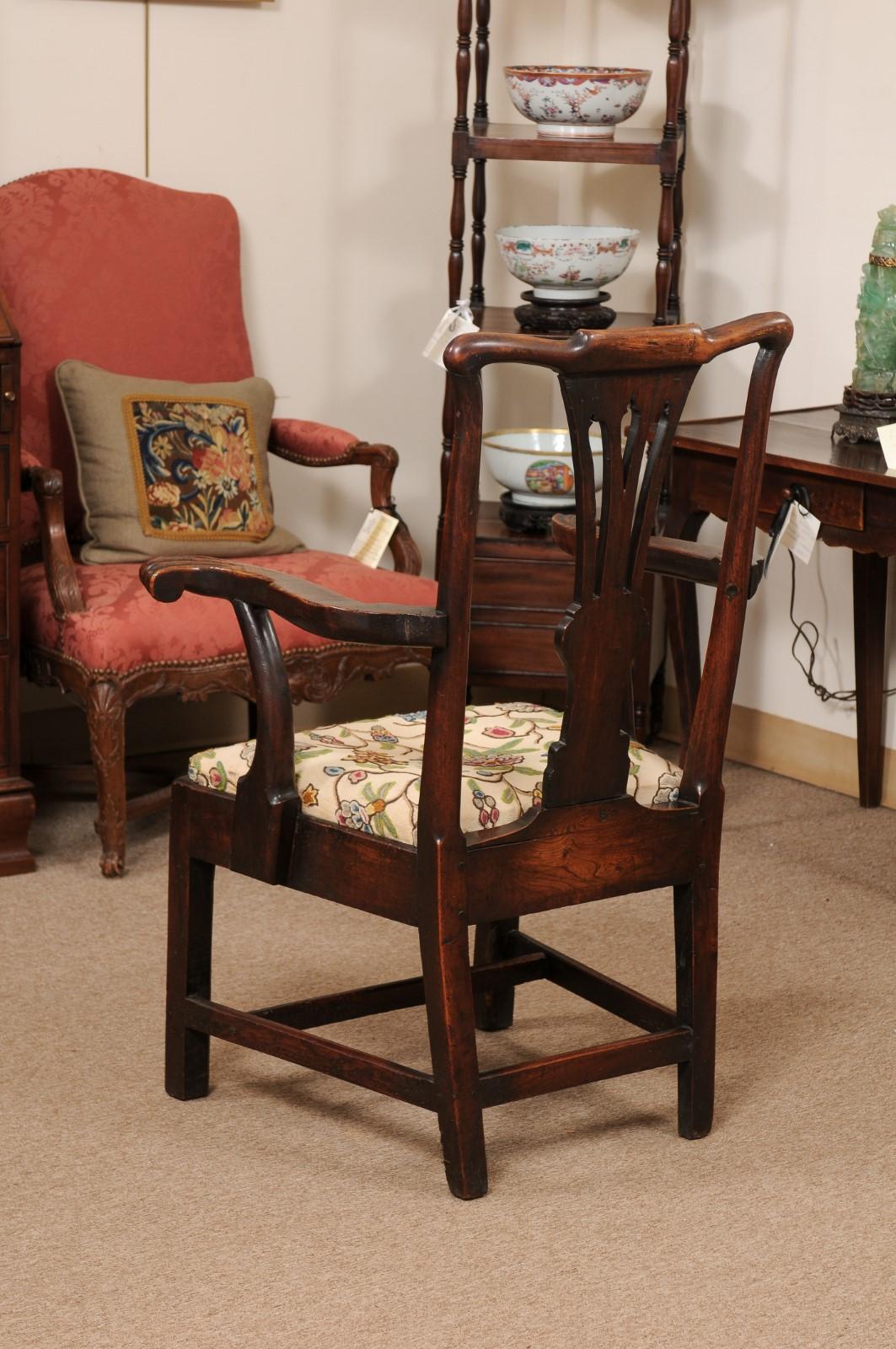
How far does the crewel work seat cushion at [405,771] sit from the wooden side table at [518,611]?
4.16 ft

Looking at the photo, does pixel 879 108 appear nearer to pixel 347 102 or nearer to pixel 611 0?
pixel 611 0

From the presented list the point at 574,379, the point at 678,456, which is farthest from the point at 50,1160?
the point at 678,456

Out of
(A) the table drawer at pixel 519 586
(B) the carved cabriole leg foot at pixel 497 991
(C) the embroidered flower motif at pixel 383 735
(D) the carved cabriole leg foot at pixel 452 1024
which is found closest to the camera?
(D) the carved cabriole leg foot at pixel 452 1024

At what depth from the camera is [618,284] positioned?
167 inches

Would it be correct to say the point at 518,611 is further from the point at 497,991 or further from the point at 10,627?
the point at 497,991

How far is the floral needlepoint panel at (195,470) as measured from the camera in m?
3.36

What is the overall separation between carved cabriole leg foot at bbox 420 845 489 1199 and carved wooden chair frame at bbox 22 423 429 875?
41.3 inches

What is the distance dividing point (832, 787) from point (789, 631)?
1.19 ft

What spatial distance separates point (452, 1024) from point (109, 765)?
1302mm

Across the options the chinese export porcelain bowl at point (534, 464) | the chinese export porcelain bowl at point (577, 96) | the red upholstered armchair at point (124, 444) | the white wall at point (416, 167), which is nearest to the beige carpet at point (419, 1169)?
the red upholstered armchair at point (124, 444)

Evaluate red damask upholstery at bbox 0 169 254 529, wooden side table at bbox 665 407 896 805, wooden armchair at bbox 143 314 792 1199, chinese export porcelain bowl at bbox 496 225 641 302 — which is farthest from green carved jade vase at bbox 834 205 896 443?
red damask upholstery at bbox 0 169 254 529

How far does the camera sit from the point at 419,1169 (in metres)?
2.13

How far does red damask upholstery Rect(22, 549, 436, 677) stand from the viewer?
3049 millimetres

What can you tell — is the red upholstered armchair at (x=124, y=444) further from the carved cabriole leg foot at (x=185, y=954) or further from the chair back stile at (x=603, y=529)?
the chair back stile at (x=603, y=529)
